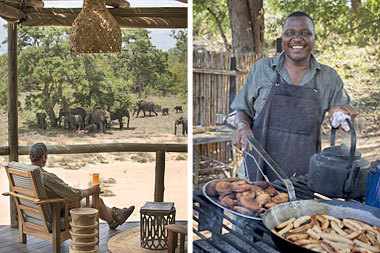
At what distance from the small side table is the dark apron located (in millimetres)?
2110

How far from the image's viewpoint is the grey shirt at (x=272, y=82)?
236 cm

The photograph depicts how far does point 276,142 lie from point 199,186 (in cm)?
47

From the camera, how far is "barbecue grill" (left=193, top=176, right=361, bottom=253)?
234 centimetres

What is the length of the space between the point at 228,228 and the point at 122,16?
14.4ft

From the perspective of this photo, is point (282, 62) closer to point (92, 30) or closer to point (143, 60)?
point (92, 30)

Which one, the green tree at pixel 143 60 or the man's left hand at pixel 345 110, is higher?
the green tree at pixel 143 60

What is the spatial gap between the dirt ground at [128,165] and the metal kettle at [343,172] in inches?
182

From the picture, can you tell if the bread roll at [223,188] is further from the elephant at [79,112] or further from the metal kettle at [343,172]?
the elephant at [79,112]

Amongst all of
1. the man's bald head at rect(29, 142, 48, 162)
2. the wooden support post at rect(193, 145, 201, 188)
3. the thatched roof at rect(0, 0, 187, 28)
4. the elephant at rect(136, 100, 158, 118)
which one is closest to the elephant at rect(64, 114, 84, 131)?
the elephant at rect(136, 100, 158, 118)

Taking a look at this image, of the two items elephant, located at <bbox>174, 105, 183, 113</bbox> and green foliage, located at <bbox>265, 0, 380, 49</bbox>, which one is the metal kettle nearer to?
green foliage, located at <bbox>265, 0, 380, 49</bbox>

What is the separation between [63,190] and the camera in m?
4.44

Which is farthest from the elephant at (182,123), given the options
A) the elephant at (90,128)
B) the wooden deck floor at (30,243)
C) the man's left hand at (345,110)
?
the man's left hand at (345,110)

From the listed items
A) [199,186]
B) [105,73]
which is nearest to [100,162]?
[105,73]

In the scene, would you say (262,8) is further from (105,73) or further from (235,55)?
(105,73)
